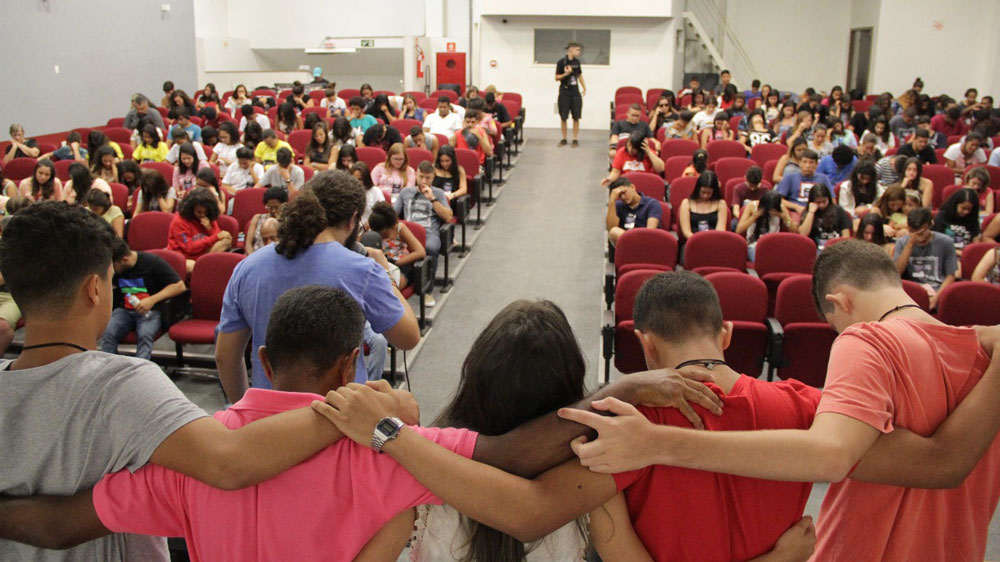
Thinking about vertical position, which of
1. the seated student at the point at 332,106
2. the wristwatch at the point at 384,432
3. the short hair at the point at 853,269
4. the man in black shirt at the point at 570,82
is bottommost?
the wristwatch at the point at 384,432

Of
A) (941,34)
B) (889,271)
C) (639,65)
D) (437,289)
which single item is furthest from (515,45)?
(889,271)

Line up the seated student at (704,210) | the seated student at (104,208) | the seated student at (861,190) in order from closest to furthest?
the seated student at (104,208)
the seated student at (704,210)
the seated student at (861,190)

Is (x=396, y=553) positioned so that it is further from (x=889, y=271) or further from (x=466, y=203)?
(x=466, y=203)

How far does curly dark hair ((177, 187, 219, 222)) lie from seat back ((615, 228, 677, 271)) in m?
2.94

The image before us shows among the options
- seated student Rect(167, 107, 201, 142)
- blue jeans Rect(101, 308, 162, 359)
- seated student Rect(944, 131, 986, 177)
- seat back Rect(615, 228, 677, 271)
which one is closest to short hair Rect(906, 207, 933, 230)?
seat back Rect(615, 228, 677, 271)

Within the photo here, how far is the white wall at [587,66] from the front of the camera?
14422 mm

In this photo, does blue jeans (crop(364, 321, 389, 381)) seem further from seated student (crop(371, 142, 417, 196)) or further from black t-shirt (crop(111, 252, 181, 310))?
seated student (crop(371, 142, 417, 196))

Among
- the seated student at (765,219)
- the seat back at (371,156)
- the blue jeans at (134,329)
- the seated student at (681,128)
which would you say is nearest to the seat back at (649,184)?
the seated student at (765,219)

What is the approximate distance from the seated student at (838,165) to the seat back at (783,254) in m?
2.58

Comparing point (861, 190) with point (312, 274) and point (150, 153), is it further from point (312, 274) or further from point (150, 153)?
point (150, 153)

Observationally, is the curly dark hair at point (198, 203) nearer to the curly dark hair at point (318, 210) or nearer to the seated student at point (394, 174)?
the seated student at point (394, 174)

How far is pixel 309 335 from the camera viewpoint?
5.21ft

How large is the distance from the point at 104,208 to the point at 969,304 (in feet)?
19.3

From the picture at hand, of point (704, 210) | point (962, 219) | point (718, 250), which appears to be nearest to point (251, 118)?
point (704, 210)
